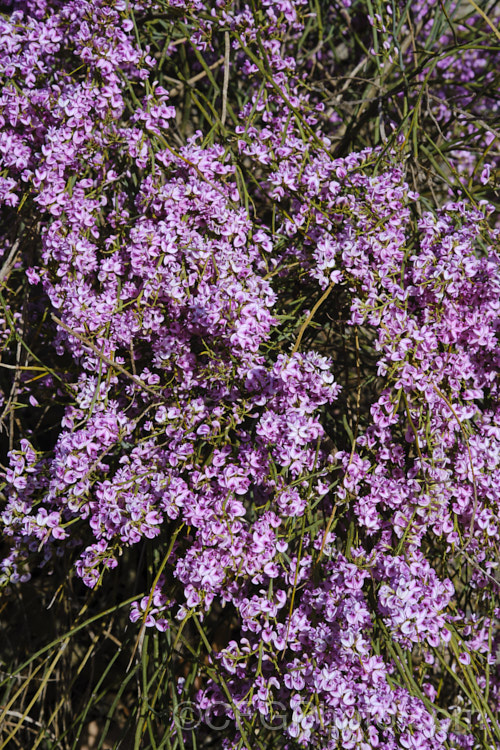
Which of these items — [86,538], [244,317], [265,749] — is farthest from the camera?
[86,538]

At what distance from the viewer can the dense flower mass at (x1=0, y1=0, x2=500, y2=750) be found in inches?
46.8

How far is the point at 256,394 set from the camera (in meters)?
1.25

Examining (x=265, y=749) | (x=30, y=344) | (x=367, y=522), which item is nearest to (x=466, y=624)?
(x=367, y=522)

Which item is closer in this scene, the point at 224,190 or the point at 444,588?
the point at 444,588

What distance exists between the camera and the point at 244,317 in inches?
47.1

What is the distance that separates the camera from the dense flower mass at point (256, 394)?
119 cm

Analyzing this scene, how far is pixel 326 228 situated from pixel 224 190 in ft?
0.79

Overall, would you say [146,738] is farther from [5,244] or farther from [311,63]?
[311,63]

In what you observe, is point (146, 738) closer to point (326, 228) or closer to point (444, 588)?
point (444, 588)

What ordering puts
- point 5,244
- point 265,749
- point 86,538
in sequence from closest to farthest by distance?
point 265,749 < point 86,538 < point 5,244

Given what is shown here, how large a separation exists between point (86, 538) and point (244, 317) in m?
0.68

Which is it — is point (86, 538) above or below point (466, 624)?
below

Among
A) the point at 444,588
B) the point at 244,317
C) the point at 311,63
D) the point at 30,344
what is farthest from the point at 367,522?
the point at 311,63

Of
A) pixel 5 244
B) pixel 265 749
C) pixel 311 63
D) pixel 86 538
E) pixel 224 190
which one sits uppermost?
pixel 311 63
